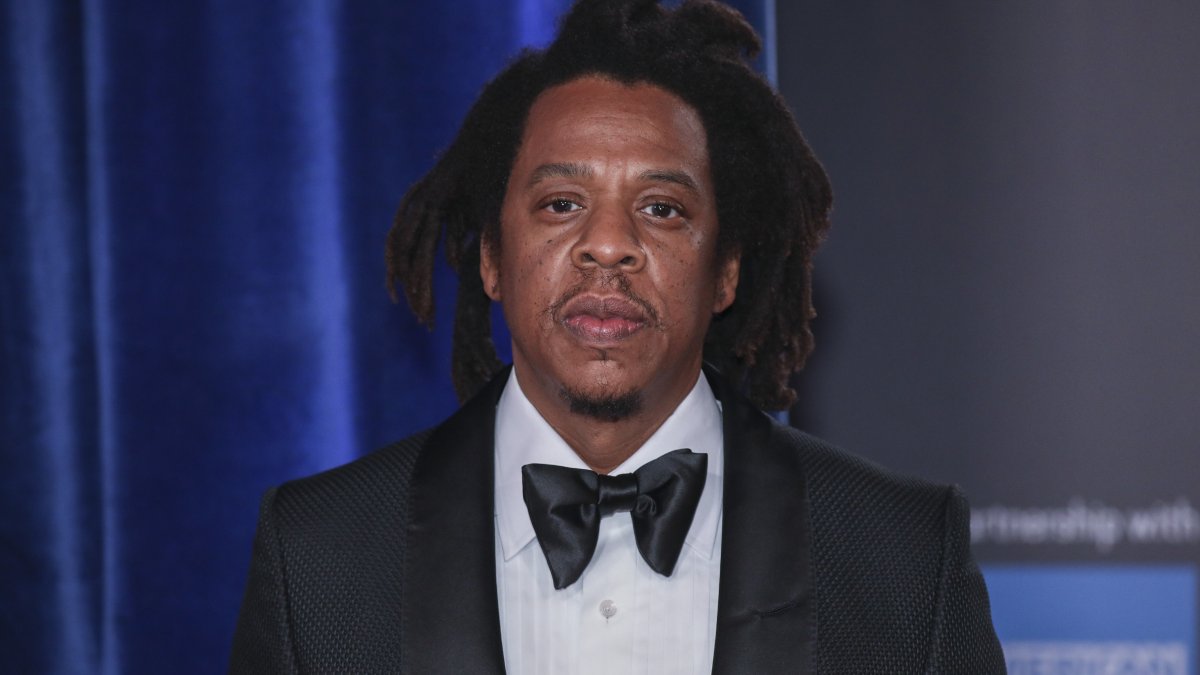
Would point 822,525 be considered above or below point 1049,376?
below

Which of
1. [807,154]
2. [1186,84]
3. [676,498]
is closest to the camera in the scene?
[676,498]

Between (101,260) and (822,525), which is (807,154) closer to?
(822,525)

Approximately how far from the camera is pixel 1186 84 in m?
2.11

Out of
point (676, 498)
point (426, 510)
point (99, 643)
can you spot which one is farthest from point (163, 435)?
point (676, 498)

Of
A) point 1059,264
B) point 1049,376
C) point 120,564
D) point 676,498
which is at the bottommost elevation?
point 120,564

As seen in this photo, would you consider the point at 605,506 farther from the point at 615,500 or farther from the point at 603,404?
the point at 603,404

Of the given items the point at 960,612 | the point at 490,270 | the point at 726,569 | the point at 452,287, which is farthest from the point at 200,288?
the point at 960,612

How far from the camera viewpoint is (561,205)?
1.74 metres

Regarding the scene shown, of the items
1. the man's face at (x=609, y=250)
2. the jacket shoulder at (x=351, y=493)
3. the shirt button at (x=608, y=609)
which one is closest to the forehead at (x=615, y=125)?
the man's face at (x=609, y=250)

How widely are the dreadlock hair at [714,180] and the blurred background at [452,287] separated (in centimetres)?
20

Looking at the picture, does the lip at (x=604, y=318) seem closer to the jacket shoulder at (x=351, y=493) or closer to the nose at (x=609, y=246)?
the nose at (x=609, y=246)

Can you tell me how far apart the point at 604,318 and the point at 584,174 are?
20 cm

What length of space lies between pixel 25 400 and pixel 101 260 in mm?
268

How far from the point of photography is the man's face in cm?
166
